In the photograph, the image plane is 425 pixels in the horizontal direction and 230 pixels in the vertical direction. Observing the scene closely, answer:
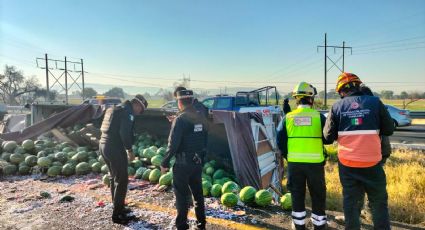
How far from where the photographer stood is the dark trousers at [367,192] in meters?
3.82

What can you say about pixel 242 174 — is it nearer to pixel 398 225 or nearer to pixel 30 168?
pixel 398 225

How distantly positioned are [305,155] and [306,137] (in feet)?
0.75

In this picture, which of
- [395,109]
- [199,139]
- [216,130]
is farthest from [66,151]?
[395,109]

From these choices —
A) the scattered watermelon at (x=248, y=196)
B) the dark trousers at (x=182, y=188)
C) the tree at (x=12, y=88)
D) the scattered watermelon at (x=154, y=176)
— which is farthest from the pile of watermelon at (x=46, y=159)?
the tree at (x=12, y=88)

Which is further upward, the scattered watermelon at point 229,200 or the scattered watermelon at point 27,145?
the scattered watermelon at point 27,145

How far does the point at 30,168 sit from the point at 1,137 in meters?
2.59

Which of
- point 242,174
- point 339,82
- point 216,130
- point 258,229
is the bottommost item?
point 258,229

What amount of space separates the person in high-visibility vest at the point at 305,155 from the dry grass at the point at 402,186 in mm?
1793

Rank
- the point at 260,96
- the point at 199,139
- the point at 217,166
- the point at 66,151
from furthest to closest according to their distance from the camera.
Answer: the point at 260,96, the point at 66,151, the point at 217,166, the point at 199,139

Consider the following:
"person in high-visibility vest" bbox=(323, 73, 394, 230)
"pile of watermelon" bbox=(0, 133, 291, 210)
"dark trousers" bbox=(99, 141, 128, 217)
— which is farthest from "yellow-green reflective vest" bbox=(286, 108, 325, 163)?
"dark trousers" bbox=(99, 141, 128, 217)

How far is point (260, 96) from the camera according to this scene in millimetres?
15797

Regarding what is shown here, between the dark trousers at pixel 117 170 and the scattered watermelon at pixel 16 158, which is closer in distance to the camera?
the dark trousers at pixel 117 170

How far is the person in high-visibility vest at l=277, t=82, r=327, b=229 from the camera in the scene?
4254 millimetres

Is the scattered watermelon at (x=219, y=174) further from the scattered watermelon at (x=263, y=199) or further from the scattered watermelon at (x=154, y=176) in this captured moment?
the scattered watermelon at (x=263, y=199)
